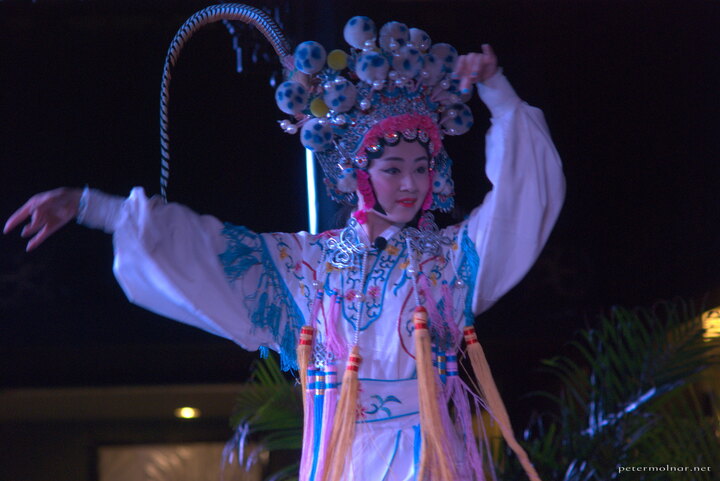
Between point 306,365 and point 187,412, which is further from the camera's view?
point 187,412

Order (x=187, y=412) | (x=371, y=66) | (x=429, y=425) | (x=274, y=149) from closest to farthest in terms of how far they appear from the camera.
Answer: (x=429, y=425)
(x=371, y=66)
(x=274, y=149)
(x=187, y=412)

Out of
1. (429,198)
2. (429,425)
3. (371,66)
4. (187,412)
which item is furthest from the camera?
(187,412)

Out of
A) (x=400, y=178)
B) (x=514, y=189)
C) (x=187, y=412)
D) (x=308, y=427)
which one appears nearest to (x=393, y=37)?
(x=400, y=178)

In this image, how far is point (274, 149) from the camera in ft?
9.90

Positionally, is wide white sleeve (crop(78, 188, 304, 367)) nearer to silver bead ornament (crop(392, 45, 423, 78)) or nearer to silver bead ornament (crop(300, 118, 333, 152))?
silver bead ornament (crop(300, 118, 333, 152))

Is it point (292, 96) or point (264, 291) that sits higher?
point (292, 96)

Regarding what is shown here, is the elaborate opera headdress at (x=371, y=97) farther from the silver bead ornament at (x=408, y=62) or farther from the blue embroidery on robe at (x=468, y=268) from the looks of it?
the blue embroidery on robe at (x=468, y=268)

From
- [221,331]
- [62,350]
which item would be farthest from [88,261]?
[221,331]

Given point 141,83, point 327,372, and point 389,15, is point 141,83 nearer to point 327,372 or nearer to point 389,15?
point 389,15

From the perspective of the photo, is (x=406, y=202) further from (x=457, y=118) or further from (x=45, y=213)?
Answer: (x=45, y=213)

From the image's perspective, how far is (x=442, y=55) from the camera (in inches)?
72.8

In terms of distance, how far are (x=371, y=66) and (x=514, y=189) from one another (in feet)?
1.15

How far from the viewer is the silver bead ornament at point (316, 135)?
185 centimetres

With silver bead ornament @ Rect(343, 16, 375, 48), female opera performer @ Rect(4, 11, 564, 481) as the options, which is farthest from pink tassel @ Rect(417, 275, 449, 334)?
silver bead ornament @ Rect(343, 16, 375, 48)
